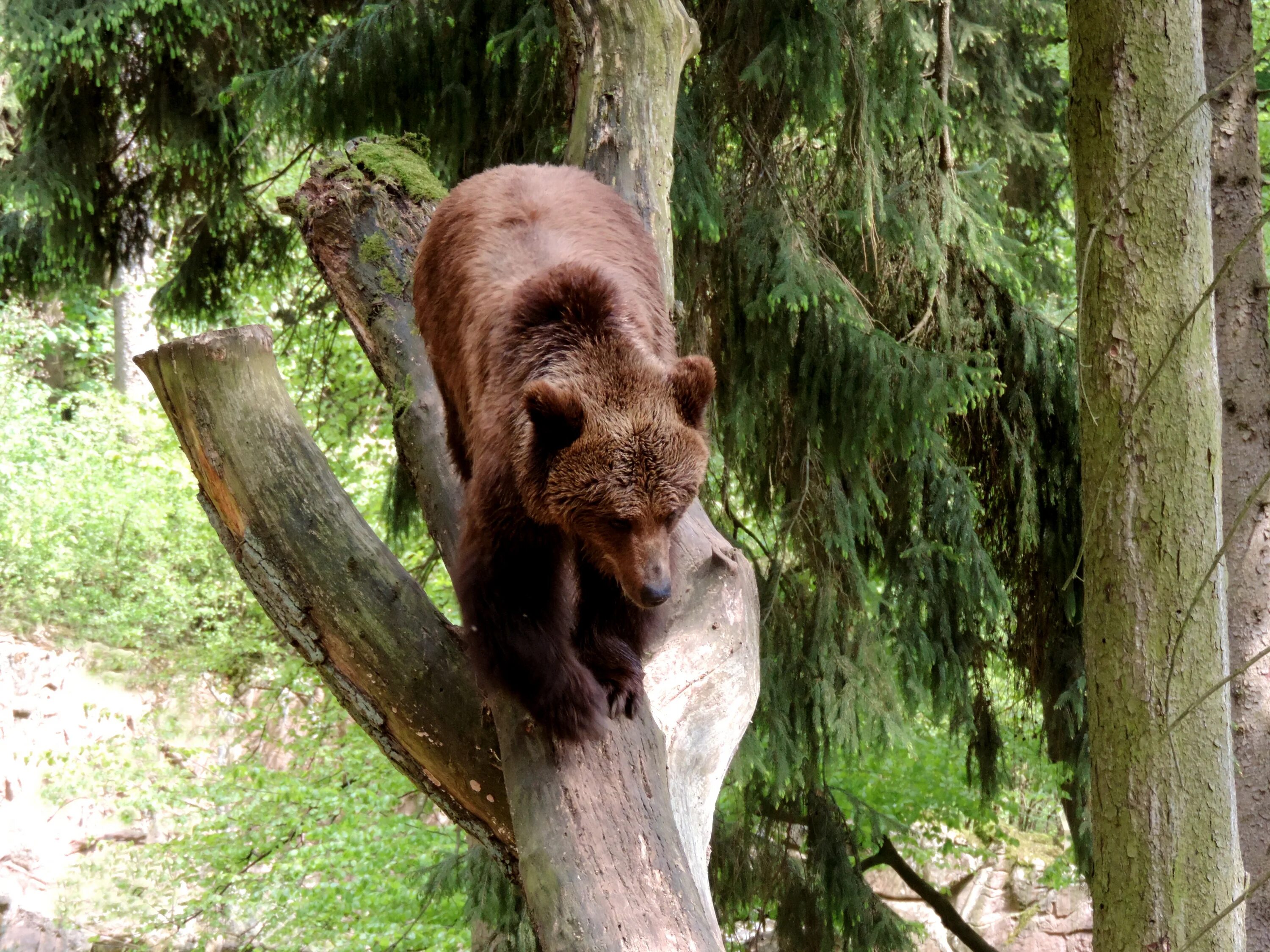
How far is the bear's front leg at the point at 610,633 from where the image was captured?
3.25m

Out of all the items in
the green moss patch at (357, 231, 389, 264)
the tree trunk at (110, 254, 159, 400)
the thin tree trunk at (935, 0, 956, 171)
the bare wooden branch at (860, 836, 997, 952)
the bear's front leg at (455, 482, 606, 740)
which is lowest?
the bare wooden branch at (860, 836, 997, 952)

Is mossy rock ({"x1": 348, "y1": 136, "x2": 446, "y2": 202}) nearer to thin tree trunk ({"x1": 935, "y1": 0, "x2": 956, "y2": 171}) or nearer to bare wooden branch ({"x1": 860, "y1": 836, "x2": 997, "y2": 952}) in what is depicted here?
thin tree trunk ({"x1": 935, "y1": 0, "x2": 956, "y2": 171})

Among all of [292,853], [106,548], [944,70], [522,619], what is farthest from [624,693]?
[106,548]

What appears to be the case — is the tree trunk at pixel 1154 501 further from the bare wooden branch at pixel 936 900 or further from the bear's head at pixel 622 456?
the bare wooden branch at pixel 936 900

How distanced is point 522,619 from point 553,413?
0.61m

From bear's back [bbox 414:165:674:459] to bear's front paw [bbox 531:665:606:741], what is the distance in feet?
2.96

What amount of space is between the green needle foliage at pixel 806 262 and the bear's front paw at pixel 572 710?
2.66 meters

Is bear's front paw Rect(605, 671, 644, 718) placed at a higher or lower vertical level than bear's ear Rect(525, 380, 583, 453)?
lower

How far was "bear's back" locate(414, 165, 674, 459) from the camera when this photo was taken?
355 centimetres

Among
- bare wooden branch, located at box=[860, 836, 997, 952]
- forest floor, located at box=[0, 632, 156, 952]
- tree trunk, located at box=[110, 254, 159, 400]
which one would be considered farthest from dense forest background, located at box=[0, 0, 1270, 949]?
tree trunk, located at box=[110, 254, 159, 400]

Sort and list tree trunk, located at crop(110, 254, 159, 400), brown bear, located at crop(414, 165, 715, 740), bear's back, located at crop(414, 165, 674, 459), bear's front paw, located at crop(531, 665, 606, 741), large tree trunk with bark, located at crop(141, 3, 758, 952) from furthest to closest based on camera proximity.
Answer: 1. tree trunk, located at crop(110, 254, 159, 400)
2. bear's back, located at crop(414, 165, 674, 459)
3. brown bear, located at crop(414, 165, 715, 740)
4. bear's front paw, located at crop(531, 665, 606, 741)
5. large tree trunk with bark, located at crop(141, 3, 758, 952)

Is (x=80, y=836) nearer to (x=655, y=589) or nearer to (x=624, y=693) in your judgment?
(x=624, y=693)

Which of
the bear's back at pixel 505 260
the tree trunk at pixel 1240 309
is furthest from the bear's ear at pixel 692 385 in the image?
the tree trunk at pixel 1240 309

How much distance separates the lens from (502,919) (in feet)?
19.7
